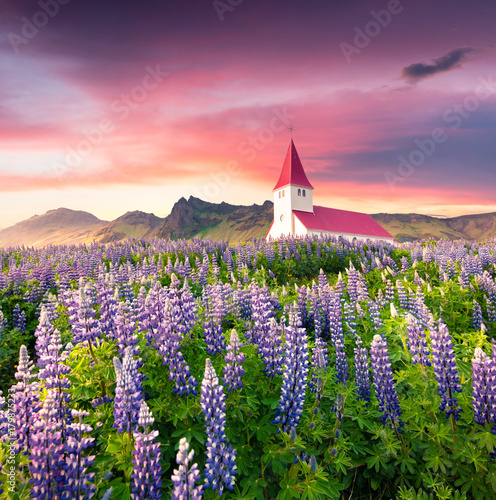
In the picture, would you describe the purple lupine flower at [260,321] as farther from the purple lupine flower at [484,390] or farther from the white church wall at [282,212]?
the white church wall at [282,212]

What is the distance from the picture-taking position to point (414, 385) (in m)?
4.17

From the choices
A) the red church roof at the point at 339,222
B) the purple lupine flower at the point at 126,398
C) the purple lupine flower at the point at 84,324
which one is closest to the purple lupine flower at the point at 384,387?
the purple lupine flower at the point at 126,398

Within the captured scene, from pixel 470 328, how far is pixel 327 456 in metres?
5.92

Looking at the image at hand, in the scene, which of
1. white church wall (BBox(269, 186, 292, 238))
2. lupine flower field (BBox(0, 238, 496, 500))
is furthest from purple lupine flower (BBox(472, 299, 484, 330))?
white church wall (BBox(269, 186, 292, 238))

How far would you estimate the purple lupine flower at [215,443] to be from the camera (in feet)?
8.80

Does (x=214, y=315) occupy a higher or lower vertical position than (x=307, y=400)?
higher

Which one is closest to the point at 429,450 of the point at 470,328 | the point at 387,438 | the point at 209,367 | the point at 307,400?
the point at 387,438

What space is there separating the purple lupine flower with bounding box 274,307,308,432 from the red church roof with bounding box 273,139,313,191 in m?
49.3

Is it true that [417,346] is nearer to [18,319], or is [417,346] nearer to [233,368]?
[233,368]

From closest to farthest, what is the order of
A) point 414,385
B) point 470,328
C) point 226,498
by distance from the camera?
point 226,498 < point 414,385 < point 470,328

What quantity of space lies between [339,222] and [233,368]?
5557cm

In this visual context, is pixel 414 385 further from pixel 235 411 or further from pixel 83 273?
pixel 83 273

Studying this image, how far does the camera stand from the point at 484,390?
3.36 metres

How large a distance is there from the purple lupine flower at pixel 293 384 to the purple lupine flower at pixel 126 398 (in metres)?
1.38
